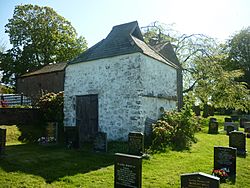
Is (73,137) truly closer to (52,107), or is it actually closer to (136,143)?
(136,143)

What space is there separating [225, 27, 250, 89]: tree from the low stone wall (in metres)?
38.1

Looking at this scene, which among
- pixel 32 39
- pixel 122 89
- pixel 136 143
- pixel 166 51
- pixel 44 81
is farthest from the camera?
pixel 32 39

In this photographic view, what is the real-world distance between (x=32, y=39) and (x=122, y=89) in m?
29.2

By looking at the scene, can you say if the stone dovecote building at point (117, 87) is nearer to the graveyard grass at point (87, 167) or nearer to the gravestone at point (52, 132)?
the gravestone at point (52, 132)

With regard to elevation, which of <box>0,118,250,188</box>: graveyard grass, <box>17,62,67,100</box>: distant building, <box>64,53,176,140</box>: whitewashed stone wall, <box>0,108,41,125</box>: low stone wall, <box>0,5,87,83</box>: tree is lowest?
Answer: <box>0,118,250,188</box>: graveyard grass

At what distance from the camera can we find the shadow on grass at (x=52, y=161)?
799 cm

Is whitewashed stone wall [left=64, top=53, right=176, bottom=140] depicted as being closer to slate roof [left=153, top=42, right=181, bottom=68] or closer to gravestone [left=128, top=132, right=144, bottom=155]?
gravestone [left=128, top=132, right=144, bottom=155]

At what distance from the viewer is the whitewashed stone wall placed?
1283 centimetres

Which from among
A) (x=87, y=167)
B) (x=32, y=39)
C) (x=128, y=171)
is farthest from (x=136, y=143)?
(x=32, y=39)

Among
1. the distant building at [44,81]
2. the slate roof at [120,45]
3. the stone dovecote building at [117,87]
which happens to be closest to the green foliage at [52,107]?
the stone dovecote building at [117,87]

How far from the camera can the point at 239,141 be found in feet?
38.6

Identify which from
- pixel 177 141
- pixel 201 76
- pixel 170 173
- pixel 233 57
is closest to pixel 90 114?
pixel 177 141

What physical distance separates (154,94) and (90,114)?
13.5 ft

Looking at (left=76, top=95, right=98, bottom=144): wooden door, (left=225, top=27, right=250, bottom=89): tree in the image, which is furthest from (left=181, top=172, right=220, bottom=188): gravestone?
(left=225, top=27, right=250, bottom=89): tree
